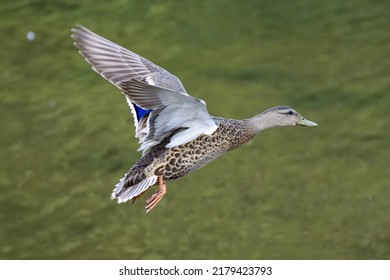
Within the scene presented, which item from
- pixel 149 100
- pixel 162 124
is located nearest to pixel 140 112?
pixel 162 124

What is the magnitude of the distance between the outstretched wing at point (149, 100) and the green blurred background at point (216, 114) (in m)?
3.43

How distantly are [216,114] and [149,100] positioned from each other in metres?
Answer: 5.62

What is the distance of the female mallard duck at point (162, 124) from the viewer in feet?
18.7

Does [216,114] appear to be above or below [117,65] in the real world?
below

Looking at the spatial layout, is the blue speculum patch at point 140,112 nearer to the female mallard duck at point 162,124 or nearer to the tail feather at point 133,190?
the female mallard duck at point 162,124

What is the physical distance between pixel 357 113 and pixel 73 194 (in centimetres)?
308

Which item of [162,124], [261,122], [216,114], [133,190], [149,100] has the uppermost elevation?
[149,100]

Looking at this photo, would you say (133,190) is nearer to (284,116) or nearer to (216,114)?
(284,116)

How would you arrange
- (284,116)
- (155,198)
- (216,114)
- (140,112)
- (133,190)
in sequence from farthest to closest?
(216,114)
(284,116)
(140,112)
(133,190)
(155,198)

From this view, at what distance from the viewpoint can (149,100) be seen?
5684mm

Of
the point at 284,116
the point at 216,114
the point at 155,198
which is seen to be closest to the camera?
the point at 155,198

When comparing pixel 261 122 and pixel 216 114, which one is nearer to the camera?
pixel 261 122
